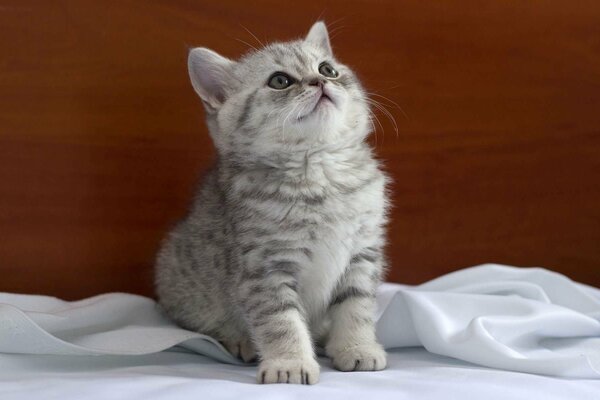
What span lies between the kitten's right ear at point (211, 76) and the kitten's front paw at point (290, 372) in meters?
0.64

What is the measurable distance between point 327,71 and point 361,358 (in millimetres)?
654

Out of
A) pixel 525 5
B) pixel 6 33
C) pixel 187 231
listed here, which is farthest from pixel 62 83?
pixel 525 5

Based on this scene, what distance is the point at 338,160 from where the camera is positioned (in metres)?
1.61

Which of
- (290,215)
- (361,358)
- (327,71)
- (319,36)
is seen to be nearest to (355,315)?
(361,358)

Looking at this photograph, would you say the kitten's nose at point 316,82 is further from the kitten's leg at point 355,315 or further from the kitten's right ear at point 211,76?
the kitten's leg at point 355,315

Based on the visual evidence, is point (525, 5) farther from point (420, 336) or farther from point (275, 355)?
point (275, 355)

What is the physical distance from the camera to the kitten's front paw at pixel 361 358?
145 cm

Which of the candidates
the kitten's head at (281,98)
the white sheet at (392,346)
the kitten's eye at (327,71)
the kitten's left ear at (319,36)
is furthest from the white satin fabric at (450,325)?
the kitten's left ear at (319,36)

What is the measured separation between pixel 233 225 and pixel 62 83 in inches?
29.8

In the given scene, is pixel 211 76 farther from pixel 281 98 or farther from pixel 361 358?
pixel 361 358

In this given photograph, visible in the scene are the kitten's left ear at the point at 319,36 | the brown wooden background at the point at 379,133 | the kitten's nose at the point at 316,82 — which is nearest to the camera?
the kitten's nose at the point at 316,82

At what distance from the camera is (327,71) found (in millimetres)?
1693

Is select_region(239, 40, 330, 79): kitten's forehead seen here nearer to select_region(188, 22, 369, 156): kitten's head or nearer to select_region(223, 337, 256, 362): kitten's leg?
select_region(188, 22, 369, 156): kitten's head

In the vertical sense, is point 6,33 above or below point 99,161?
above
